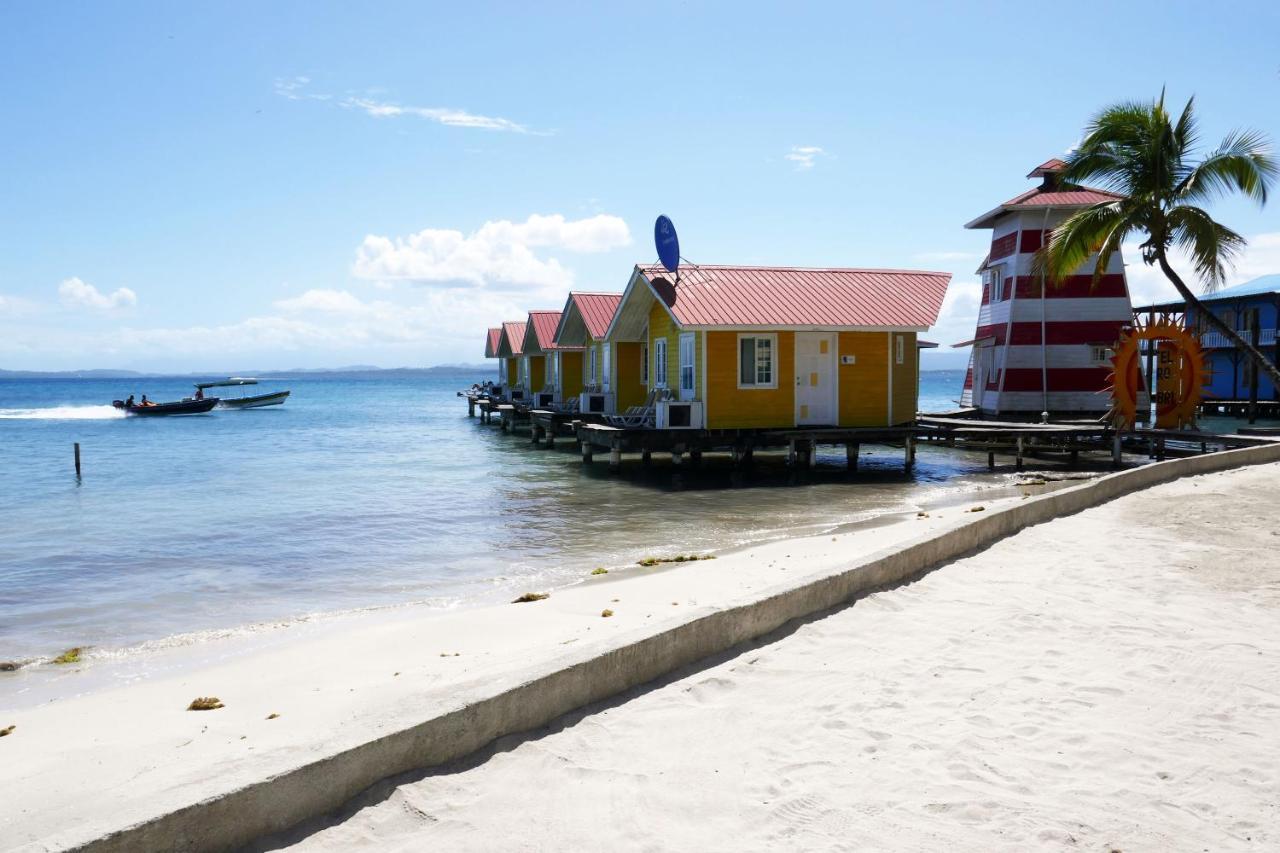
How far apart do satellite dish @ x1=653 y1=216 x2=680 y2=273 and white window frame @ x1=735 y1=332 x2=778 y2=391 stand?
8.70ft

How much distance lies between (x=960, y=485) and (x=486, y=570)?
13.4 m

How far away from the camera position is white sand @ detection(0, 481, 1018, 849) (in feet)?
13.4

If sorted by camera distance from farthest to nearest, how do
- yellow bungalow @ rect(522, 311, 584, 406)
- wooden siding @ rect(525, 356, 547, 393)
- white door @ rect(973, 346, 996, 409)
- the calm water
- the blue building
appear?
wooden siding @ rect(525, 356, 547, 393) → the blue building → yellow bungalow @ rect(522, 311, 584, 406) → white door @ rect(973, 346, 996, 409) → the calm water

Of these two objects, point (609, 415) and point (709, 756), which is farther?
point (609, 415)

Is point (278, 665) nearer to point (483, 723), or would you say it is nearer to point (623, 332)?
point (483, 723)

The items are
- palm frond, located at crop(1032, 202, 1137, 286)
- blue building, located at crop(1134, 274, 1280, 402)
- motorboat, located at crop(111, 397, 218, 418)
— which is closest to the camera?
palm frond, located at crop(1032, 202, 1137, 286)

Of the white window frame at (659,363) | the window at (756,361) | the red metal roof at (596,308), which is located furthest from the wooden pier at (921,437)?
the red metal roof at (596,308)

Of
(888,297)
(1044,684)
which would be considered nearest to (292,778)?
(1044,684)

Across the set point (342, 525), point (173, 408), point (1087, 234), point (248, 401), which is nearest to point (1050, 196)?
point (1087, 234)

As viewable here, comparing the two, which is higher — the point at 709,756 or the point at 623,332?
the point at 623,332

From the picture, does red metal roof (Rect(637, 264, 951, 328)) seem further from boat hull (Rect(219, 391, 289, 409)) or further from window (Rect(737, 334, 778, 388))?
boat hull (Rect(219, 391, 289, 409))

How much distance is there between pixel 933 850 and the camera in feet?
12.1

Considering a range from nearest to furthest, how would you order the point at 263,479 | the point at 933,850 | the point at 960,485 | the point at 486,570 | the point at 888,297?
the point at 933,850 → the point at 486,570 → the point at 960,485 → the point at 888,297 → the point at 263,479

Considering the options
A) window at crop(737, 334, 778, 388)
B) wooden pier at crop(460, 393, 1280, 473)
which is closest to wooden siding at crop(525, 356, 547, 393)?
wooden pier at crop(460, 393, 1280, 473)
